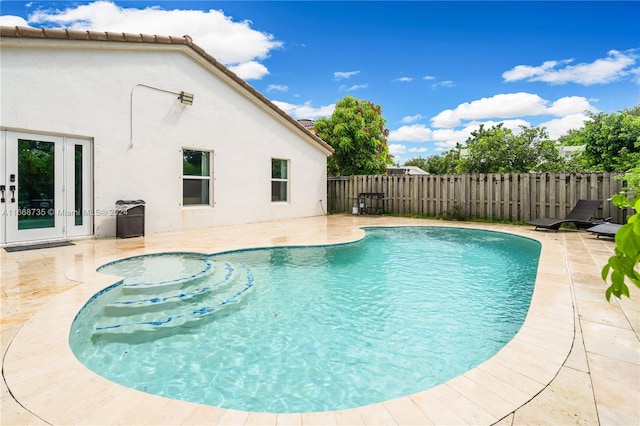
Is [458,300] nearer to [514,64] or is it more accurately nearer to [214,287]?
[214,287]

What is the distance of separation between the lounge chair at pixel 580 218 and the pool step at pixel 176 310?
27.9 ft

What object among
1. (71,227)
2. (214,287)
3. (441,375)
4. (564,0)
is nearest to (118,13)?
(71,227)

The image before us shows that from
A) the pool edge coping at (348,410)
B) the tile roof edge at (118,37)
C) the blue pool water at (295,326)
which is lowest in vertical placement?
the blue pool water at (295,326)

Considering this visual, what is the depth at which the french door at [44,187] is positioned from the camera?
21.5 ft

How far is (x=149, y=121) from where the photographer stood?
339 inches

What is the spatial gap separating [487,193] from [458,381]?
1125 cm

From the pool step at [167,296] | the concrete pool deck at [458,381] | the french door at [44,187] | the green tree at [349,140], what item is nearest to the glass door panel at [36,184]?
the french door at [44,187]

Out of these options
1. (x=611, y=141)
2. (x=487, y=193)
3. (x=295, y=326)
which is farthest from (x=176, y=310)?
(x=611, y=141)

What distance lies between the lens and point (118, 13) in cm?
943

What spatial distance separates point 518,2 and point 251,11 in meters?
9.31

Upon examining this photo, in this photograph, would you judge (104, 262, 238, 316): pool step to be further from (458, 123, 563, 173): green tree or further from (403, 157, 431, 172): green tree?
(403, 157, 431, 172): green tree

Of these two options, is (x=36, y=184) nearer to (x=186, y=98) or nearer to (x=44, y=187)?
(x=44, y=187)

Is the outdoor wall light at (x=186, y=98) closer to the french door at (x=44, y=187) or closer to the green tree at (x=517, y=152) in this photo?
the french door at (x=44, y=187)

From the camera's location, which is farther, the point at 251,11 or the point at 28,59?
the point at 251,11
